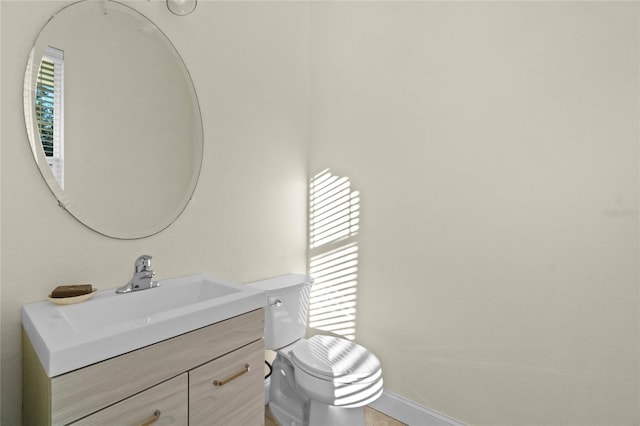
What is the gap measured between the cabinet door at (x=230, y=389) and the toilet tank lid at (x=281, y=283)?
1.40 ft

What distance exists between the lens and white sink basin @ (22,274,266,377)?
798 mm

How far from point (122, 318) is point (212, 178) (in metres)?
0.74

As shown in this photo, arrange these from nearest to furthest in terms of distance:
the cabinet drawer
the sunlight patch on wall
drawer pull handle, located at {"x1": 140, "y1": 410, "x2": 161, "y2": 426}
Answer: the cabinet drawer
drawer pull handle, located at {"x1": 140, "y1": 410, "x2": 161, "y2": 426}
the sunlight patch on wall

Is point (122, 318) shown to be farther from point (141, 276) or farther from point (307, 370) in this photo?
point (307, 370)

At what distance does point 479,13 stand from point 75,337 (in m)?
1.99

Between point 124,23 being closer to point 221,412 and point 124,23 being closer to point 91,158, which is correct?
point 91,158

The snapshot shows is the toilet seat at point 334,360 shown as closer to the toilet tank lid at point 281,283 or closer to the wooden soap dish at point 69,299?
the toilet tank lid at point 281,283

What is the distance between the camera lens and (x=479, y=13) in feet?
5.15

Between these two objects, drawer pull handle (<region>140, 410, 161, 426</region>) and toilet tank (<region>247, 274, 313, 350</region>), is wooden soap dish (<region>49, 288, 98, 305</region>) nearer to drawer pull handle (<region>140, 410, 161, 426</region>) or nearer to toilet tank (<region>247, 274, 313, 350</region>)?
drawer pull handle (<region>140, 410, 161, 426</region>)

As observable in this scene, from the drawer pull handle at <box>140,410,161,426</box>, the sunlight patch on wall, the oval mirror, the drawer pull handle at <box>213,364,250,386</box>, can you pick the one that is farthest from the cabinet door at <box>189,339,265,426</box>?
the sunlight patch on wall

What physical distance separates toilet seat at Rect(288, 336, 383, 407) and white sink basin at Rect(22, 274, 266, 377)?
0.40 m

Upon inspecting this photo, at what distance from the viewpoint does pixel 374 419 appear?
1.84 metres

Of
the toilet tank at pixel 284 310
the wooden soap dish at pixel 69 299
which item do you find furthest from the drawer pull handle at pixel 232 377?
the wooden soap dish at pixel 69 299

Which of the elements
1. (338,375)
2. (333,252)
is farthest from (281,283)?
(338,375)
